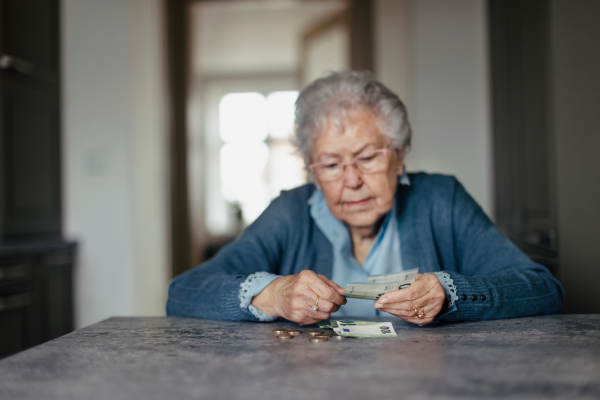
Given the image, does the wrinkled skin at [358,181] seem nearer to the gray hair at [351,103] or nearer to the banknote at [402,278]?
the gray hair at [351,103]

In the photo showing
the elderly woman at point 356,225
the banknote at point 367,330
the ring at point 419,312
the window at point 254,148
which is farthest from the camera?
the window at point 254,148

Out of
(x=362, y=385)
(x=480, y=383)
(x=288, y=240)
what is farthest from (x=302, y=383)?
(x=288, y=240)

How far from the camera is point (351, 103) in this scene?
170 cm

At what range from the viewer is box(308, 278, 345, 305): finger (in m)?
1.24

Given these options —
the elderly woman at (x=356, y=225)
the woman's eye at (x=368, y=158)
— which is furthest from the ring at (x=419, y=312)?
the woman's eye at (x=368, y=158)

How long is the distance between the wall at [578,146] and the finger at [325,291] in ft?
3.46

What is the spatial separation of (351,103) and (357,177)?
0.25 m

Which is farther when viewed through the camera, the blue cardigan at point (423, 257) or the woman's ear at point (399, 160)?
the woman's ear at point (399, 160)

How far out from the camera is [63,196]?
3824 mm

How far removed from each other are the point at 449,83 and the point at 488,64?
0.89 ft

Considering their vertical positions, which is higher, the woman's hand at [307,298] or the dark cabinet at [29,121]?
the dark cabinet at [29,121]

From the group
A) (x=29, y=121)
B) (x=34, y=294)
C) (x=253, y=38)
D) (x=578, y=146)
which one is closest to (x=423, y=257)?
(x=578, y=146)

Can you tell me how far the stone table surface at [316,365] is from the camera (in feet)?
2.38

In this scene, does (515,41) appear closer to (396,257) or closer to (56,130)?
(396,257)
